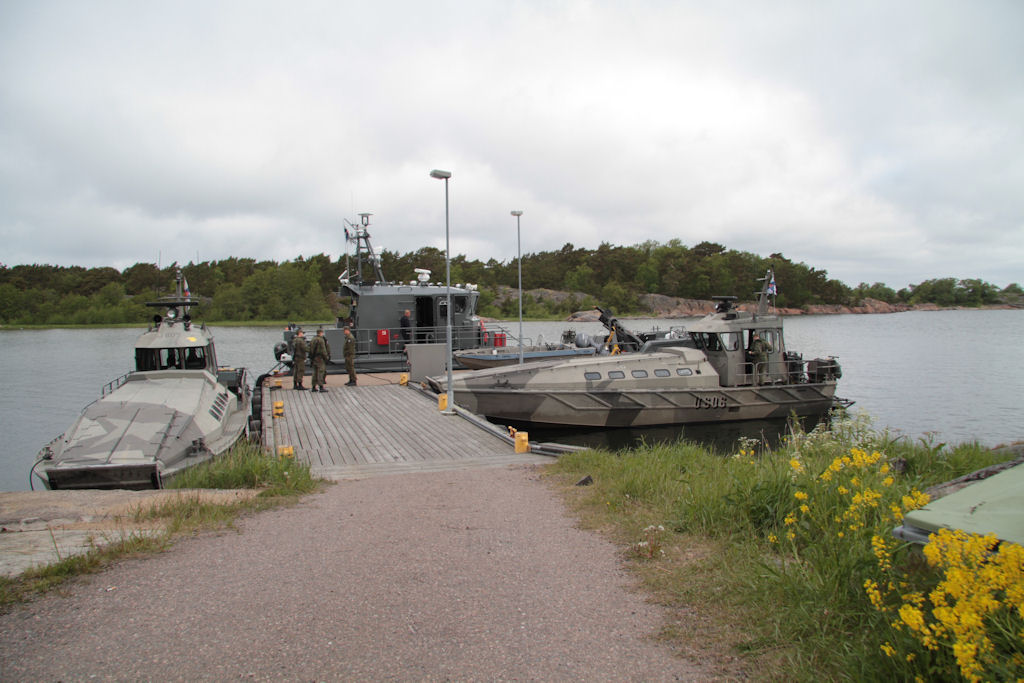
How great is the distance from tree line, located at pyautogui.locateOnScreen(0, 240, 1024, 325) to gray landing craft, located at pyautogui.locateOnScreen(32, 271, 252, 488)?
57364 mm

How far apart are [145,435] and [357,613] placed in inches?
265

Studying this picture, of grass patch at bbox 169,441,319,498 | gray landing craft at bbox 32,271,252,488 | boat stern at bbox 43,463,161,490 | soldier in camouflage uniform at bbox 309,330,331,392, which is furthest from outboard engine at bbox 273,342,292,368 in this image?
grass patch at bbox 169,441,319,498

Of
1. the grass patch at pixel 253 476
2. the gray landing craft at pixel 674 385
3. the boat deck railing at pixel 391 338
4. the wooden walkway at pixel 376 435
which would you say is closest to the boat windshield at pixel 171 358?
the wooden walkway at pixel 376 435

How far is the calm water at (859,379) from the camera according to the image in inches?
744

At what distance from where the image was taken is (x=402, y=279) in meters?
83.9

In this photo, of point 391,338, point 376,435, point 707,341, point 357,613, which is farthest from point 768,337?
point 357,613

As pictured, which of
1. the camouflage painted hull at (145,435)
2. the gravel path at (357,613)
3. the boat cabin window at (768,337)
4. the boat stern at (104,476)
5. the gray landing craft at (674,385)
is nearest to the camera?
the gravel path at (357,613)

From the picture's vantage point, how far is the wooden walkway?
9.58 m

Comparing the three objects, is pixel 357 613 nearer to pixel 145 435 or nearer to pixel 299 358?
pixel 145 435

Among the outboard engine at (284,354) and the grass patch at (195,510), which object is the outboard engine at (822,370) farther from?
the outboard engine at (284,354)

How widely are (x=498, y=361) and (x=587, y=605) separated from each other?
16.7 meters

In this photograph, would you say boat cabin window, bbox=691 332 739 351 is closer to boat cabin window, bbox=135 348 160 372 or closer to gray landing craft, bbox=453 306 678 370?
gray landing craft, bbox=453 306 678 370

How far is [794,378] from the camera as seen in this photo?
17.5 meters

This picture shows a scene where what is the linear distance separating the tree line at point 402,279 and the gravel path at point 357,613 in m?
64.9
